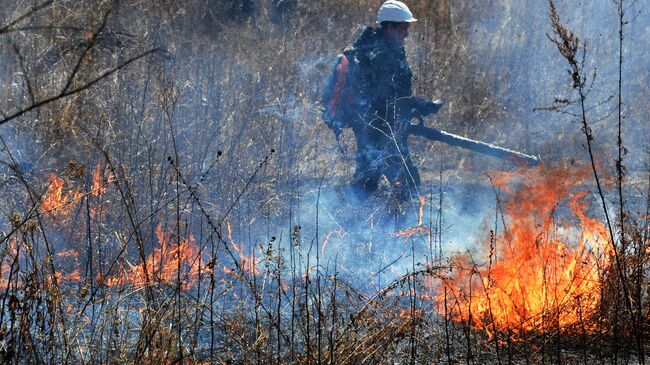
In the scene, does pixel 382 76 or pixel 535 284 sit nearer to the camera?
pixel 535 284

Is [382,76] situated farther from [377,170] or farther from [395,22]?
[377,170]

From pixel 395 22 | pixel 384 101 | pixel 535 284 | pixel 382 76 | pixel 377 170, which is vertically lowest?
pixel 535 284

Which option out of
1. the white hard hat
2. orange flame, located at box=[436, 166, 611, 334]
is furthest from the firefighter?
orange flame, located at box=[436, 166, 611, 334]

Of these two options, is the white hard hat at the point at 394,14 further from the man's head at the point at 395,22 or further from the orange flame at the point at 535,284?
the orange flame at the point at 535,284

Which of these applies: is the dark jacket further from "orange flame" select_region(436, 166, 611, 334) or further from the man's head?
"orange flame" select_region(436, 166, 611, 334)

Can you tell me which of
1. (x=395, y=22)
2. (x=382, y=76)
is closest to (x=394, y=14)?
(x=395, y=22)

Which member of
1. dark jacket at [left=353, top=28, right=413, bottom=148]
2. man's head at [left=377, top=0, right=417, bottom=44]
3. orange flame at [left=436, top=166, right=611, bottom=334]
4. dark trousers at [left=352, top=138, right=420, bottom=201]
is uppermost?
man's head at [left=377, top=0, right=417, bottom=44]

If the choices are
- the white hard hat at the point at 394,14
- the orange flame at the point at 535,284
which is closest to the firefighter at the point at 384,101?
the white hard hat at the point at 394,14

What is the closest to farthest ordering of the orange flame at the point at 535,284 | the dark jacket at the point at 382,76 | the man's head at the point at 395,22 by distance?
1. the orange flame at the point at 535,284
2. the dark jacket at the point at 382,76
3. the man's head at the point at 395,22

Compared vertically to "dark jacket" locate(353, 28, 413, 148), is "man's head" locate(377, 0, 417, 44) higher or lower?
higher

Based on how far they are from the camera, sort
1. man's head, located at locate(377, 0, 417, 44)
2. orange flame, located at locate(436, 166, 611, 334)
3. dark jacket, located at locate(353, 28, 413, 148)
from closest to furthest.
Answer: orange flame, located at locate(436, 166, 611, 334), dark jacket, located at locate(353, 28, 413, 148), man's head, located at locate(377, 0, 417, 44)

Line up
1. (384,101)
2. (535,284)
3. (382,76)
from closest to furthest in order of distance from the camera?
(535,284), (382,76), (384,101)

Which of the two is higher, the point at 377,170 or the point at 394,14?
the point at 394,14

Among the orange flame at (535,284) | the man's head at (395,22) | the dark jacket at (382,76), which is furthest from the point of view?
the man's head at (395,22)
